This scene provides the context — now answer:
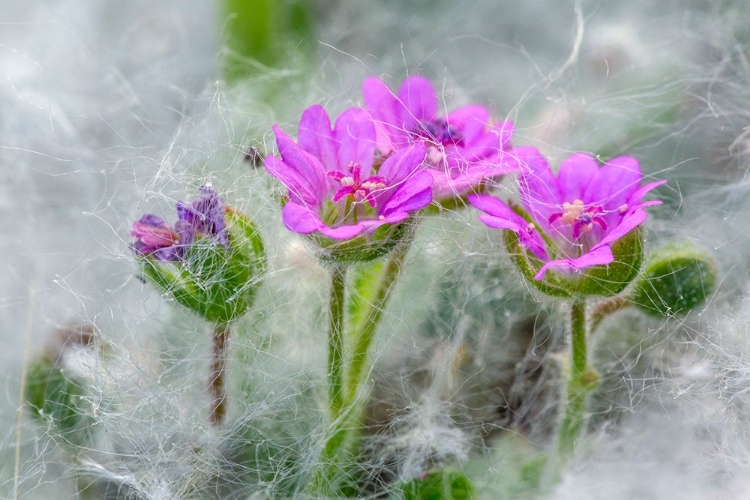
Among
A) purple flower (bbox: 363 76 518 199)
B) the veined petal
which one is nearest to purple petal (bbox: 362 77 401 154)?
purple flower (bbox: 363 76 518 199)

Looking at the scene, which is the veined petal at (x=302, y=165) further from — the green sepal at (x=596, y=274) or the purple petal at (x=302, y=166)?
the green sepal at (x=596, y=274)

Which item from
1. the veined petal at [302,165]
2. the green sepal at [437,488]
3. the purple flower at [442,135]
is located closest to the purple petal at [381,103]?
the purple flower at [442,135]

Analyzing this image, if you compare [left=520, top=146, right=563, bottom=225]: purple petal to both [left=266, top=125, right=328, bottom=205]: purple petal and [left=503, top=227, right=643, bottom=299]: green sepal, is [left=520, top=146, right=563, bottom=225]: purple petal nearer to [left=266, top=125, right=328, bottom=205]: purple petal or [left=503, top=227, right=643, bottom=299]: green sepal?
[left=503, top=227, right=643, bottom=299]: green sepal

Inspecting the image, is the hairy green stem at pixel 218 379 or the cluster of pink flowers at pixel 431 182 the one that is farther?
the hairy green stem at pixel 218 379

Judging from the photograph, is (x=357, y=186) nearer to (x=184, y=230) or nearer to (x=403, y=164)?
(x=403, y=164)

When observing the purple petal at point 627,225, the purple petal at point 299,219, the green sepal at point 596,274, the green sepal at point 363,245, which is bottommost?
the green sepal at point 596,274

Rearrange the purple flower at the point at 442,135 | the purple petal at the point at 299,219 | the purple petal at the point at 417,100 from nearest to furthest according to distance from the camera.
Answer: the purple petal at the point at 299,219
the purple flower at the point at 442,135
the purple petal at the point at 417,100
